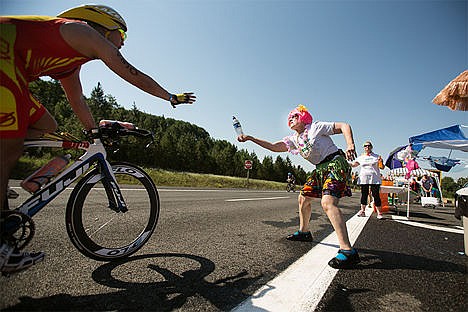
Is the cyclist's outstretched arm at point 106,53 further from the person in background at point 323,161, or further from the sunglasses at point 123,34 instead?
the person in background at point 323,161

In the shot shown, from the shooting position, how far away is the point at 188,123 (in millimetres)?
114938

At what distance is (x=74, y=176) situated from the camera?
70.3 inches

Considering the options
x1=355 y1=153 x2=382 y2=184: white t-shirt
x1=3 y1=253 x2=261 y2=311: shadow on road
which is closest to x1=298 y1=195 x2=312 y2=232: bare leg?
x1=3 y1=253 x2=261 y2=311: shadow on road

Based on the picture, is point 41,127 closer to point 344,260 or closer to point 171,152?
point 344,260

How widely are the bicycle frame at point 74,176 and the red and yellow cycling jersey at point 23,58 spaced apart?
0.97 ft

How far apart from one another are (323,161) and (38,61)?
2.81 meters

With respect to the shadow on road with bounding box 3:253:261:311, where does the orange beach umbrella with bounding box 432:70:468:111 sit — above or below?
above

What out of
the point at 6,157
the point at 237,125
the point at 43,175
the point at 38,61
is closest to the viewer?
the point at 6,157

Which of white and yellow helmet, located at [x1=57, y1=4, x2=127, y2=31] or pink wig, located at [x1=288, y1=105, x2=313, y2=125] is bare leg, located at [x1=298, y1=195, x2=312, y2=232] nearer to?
pink wig, located at [x1=288, y1=105, x2=313, y2=125]

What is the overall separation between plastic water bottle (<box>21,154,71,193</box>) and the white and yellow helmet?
1036 mm

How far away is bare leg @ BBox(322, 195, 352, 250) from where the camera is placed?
230 centimetres

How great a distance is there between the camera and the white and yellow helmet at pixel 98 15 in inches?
64.9

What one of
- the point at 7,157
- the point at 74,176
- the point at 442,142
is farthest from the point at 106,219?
the point at 442,142

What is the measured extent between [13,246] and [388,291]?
2.46 meters
